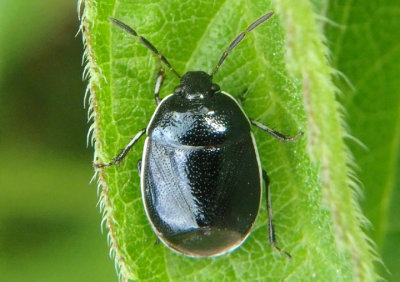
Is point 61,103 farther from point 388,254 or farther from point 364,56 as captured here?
point 388,254

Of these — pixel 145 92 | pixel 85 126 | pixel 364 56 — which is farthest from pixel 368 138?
pixel 85 126

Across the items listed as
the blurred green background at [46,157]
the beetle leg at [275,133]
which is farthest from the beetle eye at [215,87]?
the blurred green background at [46,157]

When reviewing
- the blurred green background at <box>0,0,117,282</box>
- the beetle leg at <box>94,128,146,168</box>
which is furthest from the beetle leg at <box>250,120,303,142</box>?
the blurred green background at <box>0,0,117,282</box>

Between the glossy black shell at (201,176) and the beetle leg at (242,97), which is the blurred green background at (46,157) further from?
the beetle leg at (242,97)

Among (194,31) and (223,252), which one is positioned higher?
(194,31)

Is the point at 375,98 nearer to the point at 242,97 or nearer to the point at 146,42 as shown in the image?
the point at 242,97

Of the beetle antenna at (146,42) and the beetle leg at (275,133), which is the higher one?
the beetle antenna at (146,42)

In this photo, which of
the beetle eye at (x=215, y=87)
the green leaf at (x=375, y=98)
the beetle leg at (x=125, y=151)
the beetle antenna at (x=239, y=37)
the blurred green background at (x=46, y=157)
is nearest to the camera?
the beetle antenna at (x=239, y=37)

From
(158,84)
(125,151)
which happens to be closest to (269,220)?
(125,151)
